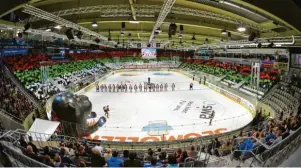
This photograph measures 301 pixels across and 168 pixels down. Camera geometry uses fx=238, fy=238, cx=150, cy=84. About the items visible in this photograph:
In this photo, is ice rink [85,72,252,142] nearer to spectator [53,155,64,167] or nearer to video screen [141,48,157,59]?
spectator [53,155,64,167]

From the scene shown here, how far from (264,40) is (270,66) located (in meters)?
7.54

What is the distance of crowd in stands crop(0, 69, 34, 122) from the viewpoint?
45.0ft

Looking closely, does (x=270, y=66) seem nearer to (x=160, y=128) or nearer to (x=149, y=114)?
(x=149, y=114)

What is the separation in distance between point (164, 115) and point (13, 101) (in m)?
9.78

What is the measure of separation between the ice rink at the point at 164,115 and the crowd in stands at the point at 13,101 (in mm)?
4654

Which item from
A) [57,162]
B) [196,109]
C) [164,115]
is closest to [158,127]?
[164,115]

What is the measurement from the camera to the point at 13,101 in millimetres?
14711

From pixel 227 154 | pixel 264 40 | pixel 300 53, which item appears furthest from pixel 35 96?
pixel 300 53

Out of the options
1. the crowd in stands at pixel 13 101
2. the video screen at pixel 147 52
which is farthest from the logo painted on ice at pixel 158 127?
the video screen at pixel 147 52

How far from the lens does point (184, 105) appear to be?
19.9 meters

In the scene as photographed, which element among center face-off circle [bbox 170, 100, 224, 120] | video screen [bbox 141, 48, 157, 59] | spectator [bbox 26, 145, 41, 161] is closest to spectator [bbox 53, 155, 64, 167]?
spectator [bbox 26, 145, 41, 161]

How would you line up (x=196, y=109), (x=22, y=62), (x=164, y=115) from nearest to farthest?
1. (x=164, y=115)
2. (x=196, y=109)
3. (x=22, y=62)

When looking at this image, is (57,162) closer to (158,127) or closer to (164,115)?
(158,127)

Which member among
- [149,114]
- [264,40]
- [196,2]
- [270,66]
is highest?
[196,2]
